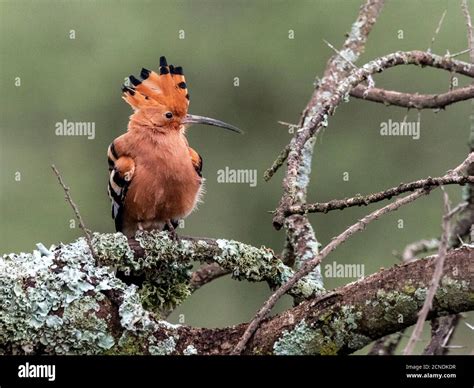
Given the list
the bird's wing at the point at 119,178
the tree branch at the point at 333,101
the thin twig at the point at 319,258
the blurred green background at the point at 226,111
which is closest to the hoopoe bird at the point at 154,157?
the bird's wing at the point at 119,178

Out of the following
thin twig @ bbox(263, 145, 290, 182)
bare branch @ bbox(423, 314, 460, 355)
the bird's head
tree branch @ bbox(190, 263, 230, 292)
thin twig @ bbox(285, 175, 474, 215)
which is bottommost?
bare branch @ bbox(423, 314, 460, 355)

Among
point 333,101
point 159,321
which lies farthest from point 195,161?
point 159,321

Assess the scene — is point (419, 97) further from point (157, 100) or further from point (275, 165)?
point (275, 165)

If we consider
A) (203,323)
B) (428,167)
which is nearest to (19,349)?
(203,323)

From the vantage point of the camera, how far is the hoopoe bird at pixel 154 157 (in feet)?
14.3

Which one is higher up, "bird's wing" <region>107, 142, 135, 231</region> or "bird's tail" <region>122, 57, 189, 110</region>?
"bird's tail" <region>122, 57, 189, 110</region>

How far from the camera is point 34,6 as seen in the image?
8.67 metres

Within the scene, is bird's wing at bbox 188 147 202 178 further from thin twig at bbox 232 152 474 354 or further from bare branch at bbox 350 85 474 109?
thin twig at bbox 232 152 474 354

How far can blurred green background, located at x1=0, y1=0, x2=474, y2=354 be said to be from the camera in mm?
7777

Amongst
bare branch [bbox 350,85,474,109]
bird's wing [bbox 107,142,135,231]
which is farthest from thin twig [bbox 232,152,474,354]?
bird's wing [bbox 107,142,135,231]

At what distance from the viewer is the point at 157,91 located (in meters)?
4.35

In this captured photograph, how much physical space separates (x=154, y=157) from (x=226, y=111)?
4.06 meters

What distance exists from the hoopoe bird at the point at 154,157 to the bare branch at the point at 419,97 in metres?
0.79

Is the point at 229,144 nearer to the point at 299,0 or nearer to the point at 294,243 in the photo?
the point at 299,0
